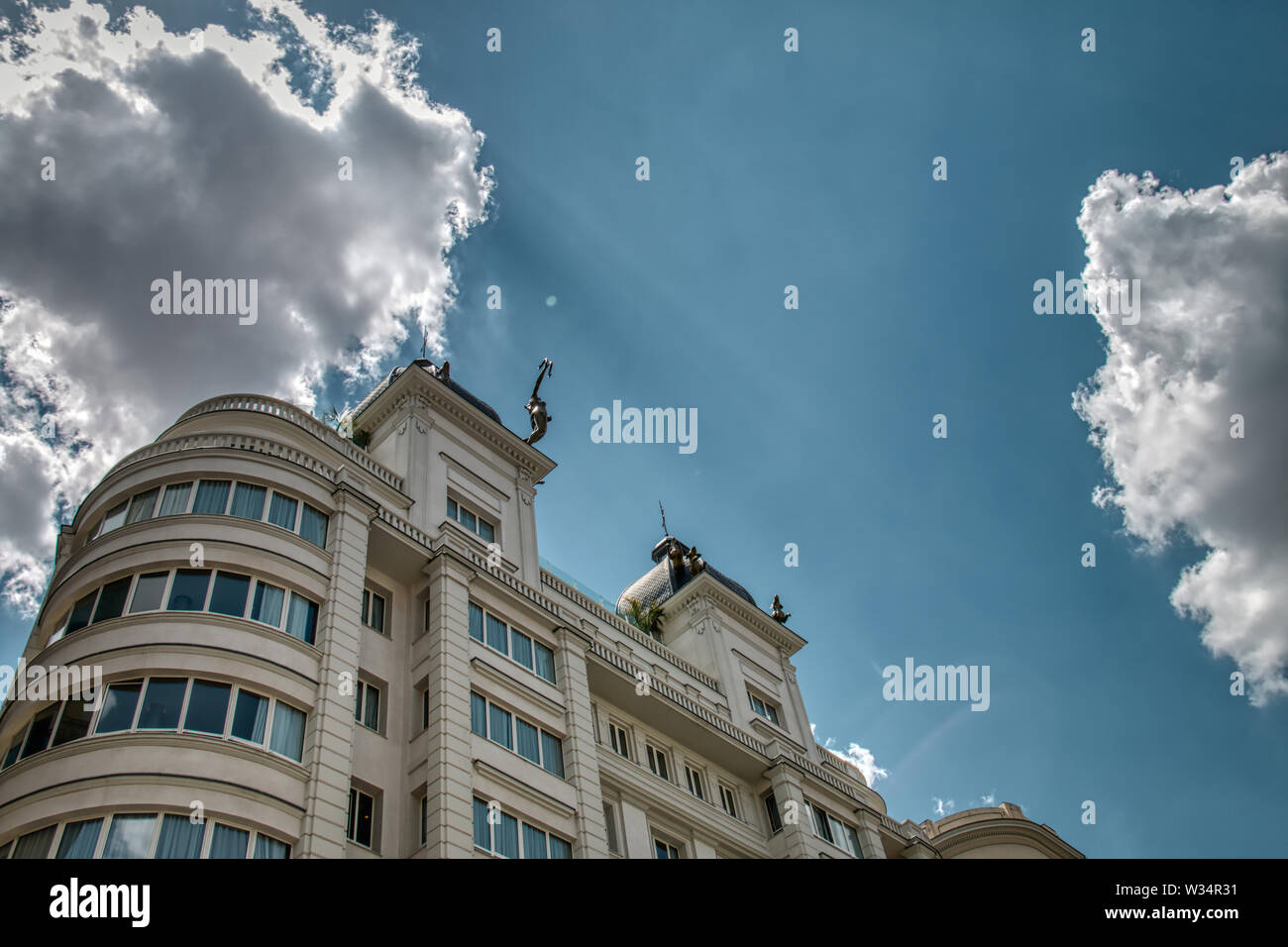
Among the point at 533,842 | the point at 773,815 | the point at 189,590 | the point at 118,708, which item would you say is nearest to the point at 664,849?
the point at 773,815

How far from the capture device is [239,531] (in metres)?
31.3

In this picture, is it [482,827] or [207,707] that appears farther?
[482,827]

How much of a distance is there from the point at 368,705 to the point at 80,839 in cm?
1002

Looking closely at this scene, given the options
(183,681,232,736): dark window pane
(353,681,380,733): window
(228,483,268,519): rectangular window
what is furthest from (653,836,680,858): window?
(228,483,268,519): rectangular window

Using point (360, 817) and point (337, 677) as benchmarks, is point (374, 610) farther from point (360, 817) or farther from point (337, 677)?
point (360, 817)

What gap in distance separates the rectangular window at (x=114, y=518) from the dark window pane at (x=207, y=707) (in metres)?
8.09

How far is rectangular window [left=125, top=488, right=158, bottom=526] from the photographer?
1268 inches

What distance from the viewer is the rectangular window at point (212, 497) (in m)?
32.1

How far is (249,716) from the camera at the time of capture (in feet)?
89.5

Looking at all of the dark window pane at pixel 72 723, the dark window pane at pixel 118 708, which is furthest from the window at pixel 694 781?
the dark window pane at pixel 72 723

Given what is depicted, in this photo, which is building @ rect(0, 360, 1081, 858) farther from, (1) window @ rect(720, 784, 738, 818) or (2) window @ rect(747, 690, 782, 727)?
(2) window @ rect(747, 690, 782, 727)
